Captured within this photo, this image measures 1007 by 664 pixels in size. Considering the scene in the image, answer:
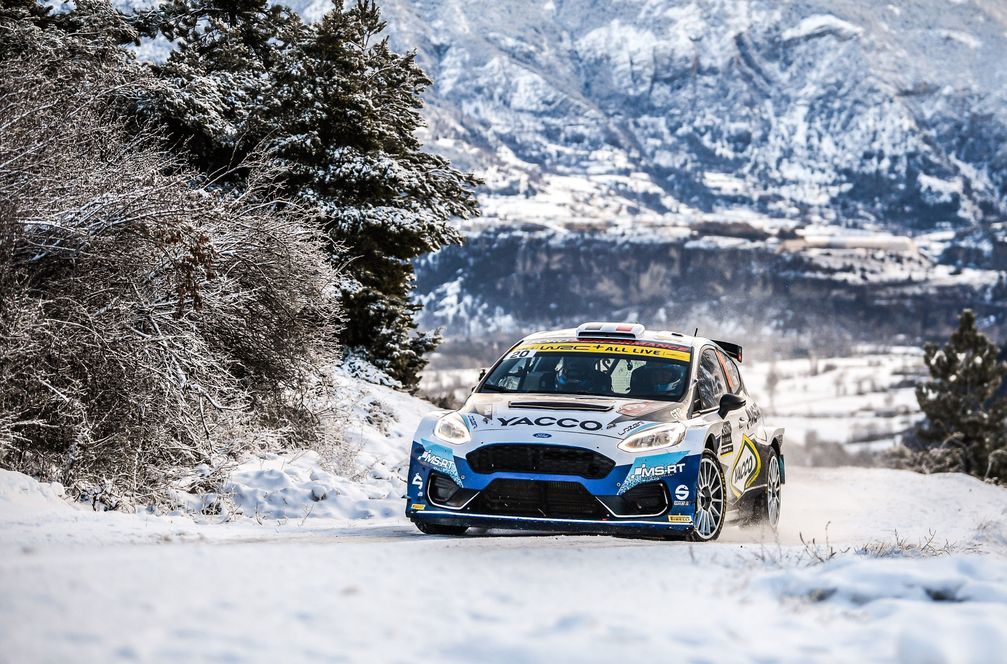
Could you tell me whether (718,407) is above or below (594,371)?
below

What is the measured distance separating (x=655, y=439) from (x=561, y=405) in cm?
83

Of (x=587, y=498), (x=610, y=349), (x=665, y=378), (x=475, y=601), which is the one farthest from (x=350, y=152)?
(x=475, y=601)

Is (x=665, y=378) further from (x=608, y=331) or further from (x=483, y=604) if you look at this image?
(x=483, y=604)

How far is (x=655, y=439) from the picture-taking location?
356 inches

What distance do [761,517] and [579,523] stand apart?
319 cm

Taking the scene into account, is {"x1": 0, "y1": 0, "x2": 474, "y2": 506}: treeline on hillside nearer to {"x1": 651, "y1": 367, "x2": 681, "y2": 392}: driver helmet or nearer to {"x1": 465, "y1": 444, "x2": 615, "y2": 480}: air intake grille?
{"x1": 465, "y1": 444, "x2": 615, "y2": 480}: air intake grille

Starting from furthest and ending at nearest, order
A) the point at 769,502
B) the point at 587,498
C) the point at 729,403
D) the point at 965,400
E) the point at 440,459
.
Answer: the point at 965,400 → the point at 769,502 → the point at 729,403 → the point at 440,459 → the point at 587,498

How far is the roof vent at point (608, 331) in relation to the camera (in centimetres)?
1111

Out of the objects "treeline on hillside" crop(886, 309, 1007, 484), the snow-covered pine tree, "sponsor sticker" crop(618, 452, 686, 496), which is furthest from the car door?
"treeline on hillside" crop(886, 309, 1007, 484)

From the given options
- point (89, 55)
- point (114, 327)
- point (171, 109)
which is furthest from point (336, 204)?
point (114, 327)

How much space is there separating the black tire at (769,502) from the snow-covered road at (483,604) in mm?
3466

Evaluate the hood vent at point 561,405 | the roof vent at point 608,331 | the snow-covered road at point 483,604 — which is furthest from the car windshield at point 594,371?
the snow-covered road at point 483,604

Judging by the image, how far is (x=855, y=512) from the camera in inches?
663

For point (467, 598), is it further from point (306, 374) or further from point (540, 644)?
point (306, 374)
